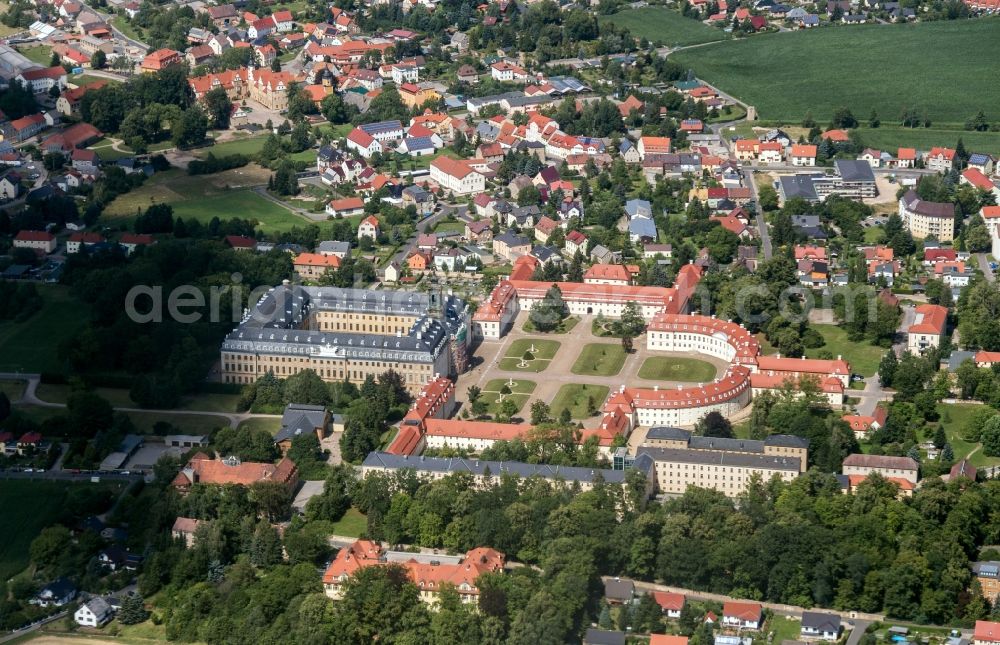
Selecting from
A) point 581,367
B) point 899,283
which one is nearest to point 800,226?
point 899,283

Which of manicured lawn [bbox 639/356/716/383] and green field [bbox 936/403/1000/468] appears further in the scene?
manicured lawn [bbox 639/356/716/383]

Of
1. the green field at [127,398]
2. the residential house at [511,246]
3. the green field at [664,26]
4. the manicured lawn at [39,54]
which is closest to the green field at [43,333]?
the green field at [127,398]

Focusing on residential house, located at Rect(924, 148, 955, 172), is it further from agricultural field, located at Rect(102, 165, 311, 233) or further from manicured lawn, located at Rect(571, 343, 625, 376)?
agricultural field, located at Rect(102, 165, 311, 233)

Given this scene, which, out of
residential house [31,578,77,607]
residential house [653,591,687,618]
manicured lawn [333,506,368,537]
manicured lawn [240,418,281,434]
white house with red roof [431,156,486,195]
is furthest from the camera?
white house with red roof [431,156,486,195]

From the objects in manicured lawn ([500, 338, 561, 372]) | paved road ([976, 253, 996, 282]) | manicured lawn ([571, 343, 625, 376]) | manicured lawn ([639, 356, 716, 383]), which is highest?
paved road ([976, 253, 996, 282])

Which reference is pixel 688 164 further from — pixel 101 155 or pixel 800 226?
pixel 101 155

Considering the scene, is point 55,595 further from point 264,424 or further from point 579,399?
point 579,399

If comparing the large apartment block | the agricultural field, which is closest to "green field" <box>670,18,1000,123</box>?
the agricultural field

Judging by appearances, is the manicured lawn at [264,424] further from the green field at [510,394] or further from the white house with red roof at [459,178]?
the white house with red roof at [459,178]
